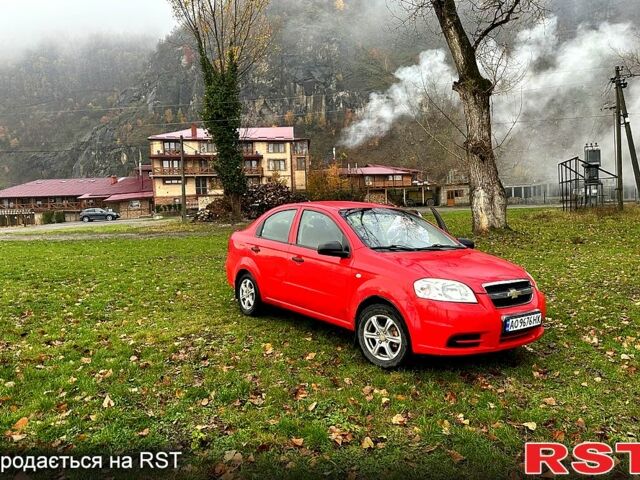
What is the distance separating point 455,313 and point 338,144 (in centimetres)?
13222

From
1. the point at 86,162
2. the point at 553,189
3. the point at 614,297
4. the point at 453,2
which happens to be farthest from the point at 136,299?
the point at 86,162

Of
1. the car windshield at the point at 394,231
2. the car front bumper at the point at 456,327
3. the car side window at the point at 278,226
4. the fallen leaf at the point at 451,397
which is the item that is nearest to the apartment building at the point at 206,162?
the car side window at the point at 278,226

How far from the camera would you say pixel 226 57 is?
112 ft

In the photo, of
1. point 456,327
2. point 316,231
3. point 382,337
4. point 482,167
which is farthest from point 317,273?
point 482,167

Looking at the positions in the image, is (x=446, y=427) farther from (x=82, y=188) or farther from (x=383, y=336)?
(x=82, y=188)

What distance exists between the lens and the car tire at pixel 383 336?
4664 mm

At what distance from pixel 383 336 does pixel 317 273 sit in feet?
3.90

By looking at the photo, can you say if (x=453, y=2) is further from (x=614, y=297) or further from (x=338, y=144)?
(x=338, y=144)

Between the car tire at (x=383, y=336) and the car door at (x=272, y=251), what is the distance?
1.60 m

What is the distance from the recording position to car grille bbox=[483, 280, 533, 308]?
15.1ft

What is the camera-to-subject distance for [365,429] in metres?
3.72

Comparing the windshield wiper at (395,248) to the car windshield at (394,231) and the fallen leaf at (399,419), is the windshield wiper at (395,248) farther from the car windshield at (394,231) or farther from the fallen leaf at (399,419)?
the fallen leaf at (399,419)

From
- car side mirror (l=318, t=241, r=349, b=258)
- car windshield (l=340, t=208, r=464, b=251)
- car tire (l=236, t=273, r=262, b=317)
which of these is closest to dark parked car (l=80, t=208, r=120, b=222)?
car tire (l=236, t=273, r=262, b=317)

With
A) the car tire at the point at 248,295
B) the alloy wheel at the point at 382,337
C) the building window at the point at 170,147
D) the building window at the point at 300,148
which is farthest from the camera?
the building window at the point at 300,148
